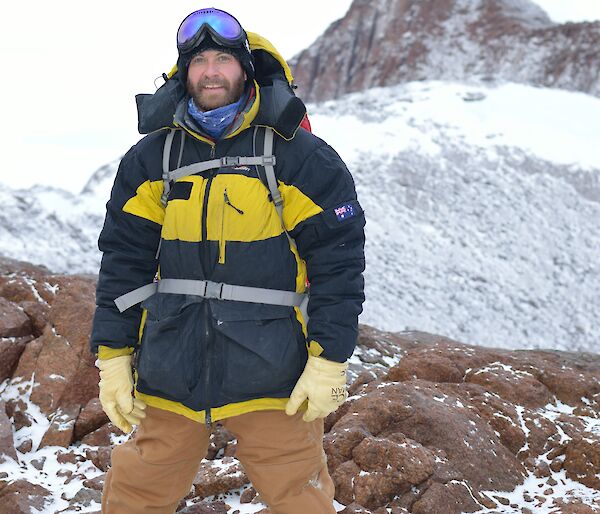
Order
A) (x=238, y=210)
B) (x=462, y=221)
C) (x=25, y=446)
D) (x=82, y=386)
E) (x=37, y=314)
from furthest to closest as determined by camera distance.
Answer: (x=462, y=221) → (x=37, y=314) → (x=82, y=386) → (x=25, y=446) → (x=238, y=210)

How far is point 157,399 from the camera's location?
2857mm

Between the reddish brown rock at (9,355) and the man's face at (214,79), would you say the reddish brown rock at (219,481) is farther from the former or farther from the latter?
the man's face at (214,79)

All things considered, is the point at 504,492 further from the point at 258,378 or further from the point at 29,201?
the point at 29,201

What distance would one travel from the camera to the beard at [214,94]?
2.83m

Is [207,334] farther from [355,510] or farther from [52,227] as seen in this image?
[52,227]

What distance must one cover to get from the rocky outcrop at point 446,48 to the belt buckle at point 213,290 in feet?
109

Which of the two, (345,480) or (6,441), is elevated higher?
(345,480)

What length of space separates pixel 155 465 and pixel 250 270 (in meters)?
1.01

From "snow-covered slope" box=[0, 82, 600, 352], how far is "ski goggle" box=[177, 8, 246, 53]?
8.64 meters

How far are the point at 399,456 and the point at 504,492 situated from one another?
33.6 inches

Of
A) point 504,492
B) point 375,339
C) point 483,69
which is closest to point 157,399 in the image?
point 504,492

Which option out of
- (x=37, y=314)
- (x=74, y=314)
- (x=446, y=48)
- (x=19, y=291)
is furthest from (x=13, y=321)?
(x=446, y=48)

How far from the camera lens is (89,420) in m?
5.06

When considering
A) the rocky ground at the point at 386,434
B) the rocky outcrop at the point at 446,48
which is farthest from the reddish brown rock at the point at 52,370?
the rocky outcrop at the point at 446,48
